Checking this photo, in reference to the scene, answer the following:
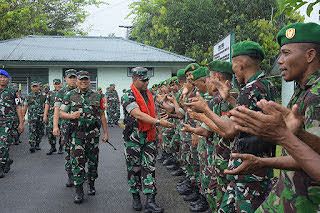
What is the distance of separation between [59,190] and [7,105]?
88.3 inches

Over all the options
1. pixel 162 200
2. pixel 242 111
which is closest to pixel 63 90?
pixel 162 200

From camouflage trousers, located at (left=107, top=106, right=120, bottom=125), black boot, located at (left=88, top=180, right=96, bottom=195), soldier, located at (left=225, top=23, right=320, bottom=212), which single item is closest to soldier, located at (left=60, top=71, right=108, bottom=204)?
black boot, located at (left=88, top=180, right=96, bottom=195)

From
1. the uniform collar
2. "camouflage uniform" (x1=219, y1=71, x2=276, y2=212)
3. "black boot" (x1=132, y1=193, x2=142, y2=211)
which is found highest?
the uniform collar

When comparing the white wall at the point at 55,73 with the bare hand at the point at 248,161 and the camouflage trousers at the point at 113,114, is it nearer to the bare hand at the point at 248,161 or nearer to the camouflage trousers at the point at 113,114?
the camouflage trousers at the point at 113,114

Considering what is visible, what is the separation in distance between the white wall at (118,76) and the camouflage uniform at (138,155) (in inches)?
610

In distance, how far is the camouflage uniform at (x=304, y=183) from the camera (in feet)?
6.09

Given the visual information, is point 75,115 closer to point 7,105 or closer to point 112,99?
point 7,105

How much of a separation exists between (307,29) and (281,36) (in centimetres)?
20

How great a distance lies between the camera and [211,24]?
22.6 metres

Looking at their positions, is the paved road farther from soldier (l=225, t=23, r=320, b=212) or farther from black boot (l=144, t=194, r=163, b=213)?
soldier (l=225, t=23, r=320, b=212)

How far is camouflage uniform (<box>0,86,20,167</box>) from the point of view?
305 inches

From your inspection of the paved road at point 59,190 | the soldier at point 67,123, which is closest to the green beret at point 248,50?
the paved road at point 59,190

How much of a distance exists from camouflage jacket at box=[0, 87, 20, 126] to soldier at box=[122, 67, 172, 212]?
327 cm

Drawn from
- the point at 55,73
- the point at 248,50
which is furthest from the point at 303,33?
the point at 55,73
